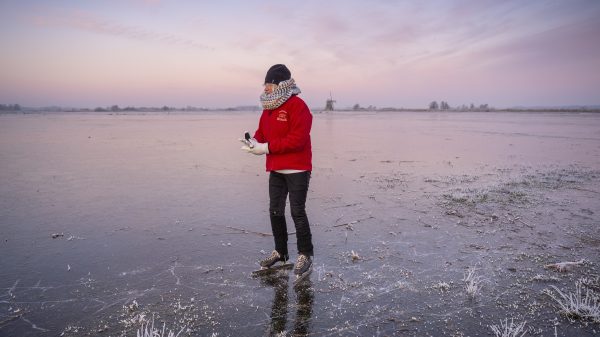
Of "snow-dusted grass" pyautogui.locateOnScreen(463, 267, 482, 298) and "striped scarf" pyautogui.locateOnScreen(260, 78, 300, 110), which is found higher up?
"striped scarf" pyautogui.locateOnScreen(260, 78, 300, 110)

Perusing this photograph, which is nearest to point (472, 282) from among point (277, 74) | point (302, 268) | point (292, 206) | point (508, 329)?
point (508, 329)

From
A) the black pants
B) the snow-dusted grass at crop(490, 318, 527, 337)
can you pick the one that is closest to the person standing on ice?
Answer: the black pants

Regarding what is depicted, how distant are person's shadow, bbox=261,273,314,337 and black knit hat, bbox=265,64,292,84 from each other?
2.15 m

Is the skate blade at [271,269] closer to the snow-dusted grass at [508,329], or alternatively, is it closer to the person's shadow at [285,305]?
the person's shadow at [285,305]

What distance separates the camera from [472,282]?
3.78 metres

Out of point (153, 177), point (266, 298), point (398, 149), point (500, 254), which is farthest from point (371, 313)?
point (398, 149)

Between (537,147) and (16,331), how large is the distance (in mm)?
19158

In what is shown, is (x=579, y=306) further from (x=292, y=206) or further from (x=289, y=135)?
(x=289, y=135)

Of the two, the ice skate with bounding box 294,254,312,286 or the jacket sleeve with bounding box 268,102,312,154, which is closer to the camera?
the jacket sleeve with bounding box 268,102,312,154

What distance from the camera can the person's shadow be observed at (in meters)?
3.17

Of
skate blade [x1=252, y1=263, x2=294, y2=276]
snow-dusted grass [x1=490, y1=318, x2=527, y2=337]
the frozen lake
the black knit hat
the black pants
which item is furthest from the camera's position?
skate blade [x1=252, y1=263, x2=294, y2=276]

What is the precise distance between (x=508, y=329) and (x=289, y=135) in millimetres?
2641

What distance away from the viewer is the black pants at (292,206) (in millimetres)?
4113

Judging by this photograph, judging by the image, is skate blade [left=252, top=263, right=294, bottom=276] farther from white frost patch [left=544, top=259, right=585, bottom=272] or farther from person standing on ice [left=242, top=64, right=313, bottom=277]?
white frost patch [left=544, top=259, right=585, bottom=272]
